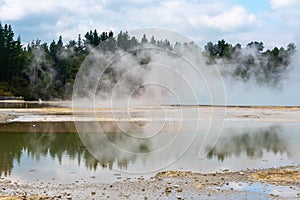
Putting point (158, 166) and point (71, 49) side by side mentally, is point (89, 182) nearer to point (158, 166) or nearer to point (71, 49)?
point (158, 166)

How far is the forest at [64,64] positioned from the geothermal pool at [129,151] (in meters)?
54.8

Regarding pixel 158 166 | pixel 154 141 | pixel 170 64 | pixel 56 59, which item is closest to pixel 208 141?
pixel 154 141

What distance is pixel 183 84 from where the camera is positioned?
227 feet

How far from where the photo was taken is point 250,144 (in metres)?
25.9

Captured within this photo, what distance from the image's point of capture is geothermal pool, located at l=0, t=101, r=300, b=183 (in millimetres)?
16916

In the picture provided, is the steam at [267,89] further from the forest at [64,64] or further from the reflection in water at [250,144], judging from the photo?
the reflection in water at [250,144]

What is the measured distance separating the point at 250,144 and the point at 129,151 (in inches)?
313

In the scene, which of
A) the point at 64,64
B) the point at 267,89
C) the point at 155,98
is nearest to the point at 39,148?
the point at 155,98

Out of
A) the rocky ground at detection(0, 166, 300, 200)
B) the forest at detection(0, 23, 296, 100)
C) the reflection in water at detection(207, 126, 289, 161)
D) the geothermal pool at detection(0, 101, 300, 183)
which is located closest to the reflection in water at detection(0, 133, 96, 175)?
the geothermal pool at detection(0, 101, 300, 183)

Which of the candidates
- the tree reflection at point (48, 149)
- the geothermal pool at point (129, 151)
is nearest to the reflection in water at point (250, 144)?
the geothermal pool at point (129, 151)

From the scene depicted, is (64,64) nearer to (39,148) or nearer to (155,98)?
(155,98)

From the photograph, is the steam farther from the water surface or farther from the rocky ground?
the rocky ground

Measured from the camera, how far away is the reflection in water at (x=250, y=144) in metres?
22.2

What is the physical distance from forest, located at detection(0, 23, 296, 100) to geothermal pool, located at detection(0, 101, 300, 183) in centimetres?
5479
